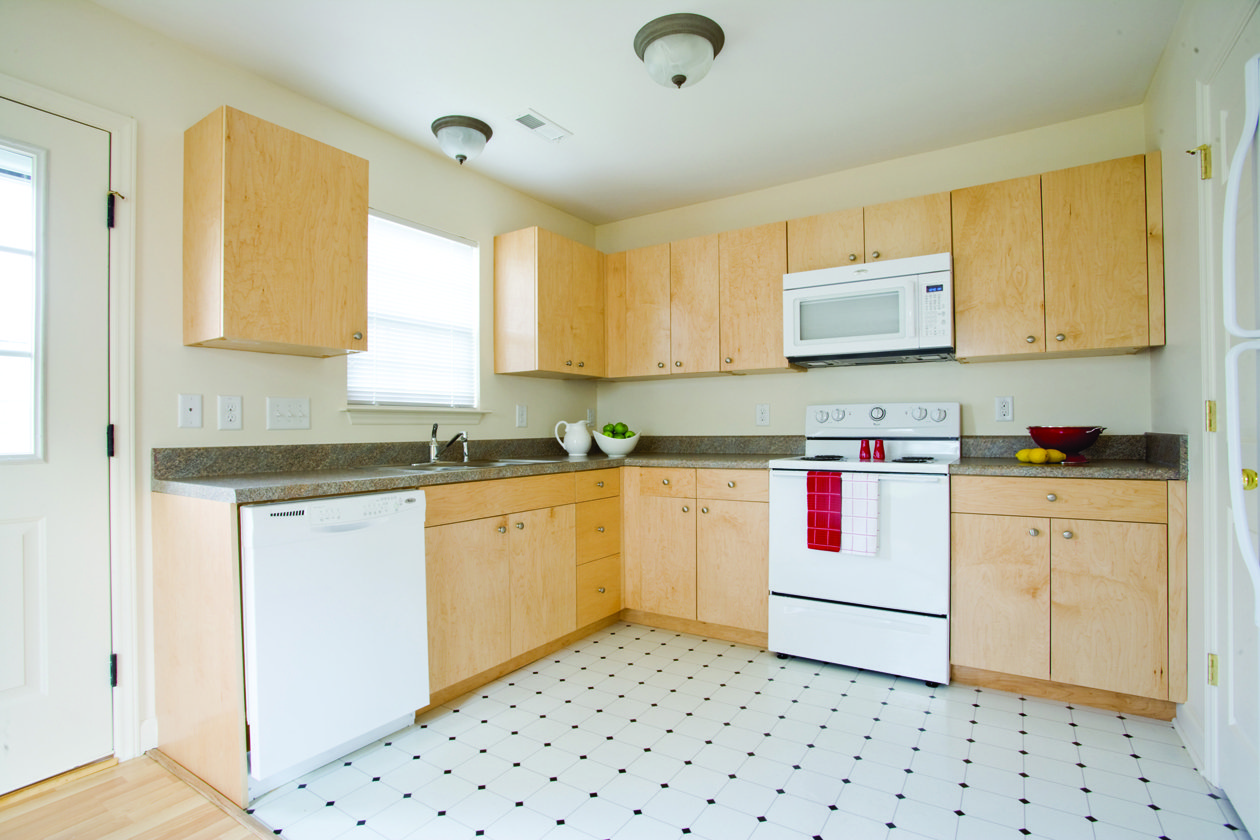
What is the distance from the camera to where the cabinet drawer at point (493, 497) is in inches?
89.4

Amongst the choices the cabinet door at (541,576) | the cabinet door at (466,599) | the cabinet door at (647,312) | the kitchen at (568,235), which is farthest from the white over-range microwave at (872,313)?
the cabinet door at (466,599)

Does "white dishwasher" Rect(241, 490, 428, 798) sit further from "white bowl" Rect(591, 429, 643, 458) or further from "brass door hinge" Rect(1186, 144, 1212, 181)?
"brass door hinge" Rect(1186, 144, 1212, 181)

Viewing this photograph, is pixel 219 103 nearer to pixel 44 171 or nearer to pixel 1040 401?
pixel 44 171

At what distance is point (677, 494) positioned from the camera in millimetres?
3113

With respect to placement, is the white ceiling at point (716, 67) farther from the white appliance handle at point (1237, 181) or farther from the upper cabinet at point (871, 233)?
the white appliance handle at point (1237, 181)

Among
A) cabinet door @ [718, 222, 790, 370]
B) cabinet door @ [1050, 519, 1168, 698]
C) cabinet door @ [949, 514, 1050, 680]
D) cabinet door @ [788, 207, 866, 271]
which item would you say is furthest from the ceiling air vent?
cabinet door @ [1050, 519, 1168, 698]

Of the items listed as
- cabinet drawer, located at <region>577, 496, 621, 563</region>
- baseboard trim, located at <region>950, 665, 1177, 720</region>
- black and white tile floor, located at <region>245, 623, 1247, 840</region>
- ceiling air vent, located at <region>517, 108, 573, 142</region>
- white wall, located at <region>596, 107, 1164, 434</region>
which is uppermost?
ceiling air vent, located at <region>517, 108, 573, 142</region>

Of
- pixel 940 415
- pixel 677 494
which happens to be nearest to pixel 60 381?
pixel 677 494

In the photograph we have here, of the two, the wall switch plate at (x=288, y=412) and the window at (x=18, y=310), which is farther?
the wall switch plate at (x=288, y=412)

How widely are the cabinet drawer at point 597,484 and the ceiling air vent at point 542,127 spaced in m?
1.56

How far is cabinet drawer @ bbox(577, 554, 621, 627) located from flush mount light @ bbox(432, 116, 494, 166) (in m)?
1.95

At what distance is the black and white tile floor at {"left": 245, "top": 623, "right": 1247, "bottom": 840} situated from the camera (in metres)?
1.62

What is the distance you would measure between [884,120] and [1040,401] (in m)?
1.45

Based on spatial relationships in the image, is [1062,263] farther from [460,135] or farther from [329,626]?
[329,626]
